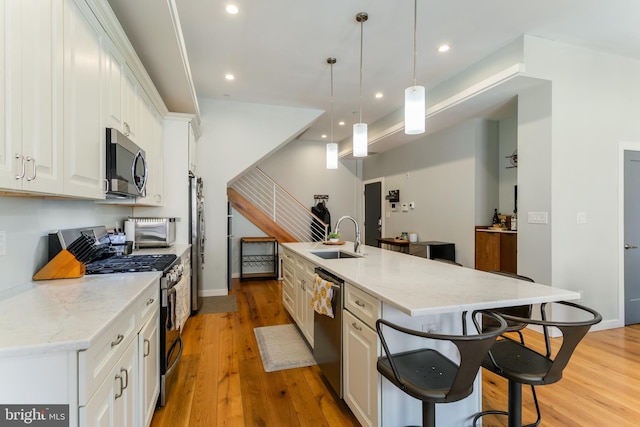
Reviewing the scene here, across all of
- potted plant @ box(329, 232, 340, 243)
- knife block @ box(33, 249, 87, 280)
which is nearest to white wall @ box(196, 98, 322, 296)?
potted plant @ box(329, 232, 340, 243)

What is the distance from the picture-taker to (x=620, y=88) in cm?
350

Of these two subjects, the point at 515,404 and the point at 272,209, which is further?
the point at 272,209

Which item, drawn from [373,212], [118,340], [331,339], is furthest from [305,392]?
[373,212]

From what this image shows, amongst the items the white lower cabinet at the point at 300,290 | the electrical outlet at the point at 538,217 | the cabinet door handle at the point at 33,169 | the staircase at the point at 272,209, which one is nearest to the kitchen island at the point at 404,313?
the white lower cabinet at the point at 300,290

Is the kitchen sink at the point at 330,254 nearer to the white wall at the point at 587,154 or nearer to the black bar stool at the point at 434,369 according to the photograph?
the black bar stool at the point at 434,369

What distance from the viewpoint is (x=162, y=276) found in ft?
6.65

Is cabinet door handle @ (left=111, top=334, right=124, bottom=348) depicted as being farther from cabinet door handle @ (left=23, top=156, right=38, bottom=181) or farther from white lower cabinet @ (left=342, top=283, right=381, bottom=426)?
white lower cabinet @ (left=342, top=283, right=381, bottom=426)

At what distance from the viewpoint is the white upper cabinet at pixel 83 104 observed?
59.3 inches

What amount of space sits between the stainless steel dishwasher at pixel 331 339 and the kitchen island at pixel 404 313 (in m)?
0.08

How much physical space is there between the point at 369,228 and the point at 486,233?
3314mm

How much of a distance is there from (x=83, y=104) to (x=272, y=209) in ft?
16.7

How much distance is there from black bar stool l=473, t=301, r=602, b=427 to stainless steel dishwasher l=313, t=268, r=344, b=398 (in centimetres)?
82

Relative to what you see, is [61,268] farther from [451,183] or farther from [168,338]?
[451,183]

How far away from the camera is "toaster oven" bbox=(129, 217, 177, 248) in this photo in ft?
10.4
